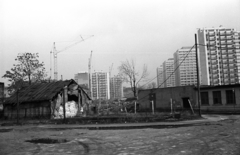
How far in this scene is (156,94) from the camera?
42.1 metres

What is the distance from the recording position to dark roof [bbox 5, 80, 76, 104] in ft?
99.1

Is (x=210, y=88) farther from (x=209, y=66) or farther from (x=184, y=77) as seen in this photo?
(x=184, y=77)

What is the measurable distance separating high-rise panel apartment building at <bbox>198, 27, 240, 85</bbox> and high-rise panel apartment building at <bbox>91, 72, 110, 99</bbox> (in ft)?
160

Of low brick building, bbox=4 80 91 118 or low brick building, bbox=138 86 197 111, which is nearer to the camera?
low brick building, bbox=4 80 91 118

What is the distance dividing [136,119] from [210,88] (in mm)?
20279

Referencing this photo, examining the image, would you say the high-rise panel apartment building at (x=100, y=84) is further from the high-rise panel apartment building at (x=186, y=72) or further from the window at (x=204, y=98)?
the window at (x=204, y=98)

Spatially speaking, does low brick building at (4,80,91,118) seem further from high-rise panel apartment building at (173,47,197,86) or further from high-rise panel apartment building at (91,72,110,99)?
high-rise panel apartment building at (173,47,197,86)

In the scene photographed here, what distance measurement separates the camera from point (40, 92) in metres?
32.1

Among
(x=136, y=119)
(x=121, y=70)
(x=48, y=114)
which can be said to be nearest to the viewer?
(x=136, y=119)

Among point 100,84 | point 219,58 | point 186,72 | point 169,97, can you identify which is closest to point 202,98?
point 169,97

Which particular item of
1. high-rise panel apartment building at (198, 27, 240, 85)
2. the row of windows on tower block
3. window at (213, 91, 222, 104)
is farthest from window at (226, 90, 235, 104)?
high-rise panel apartment building at (198, 27, 240, 85)

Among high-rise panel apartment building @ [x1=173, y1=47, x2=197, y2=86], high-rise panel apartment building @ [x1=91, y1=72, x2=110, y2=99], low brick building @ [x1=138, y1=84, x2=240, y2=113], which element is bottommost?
low brick building @ [x1=138, y1=84, x2=240, y2=113]

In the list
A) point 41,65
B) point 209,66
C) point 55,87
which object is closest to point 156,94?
point 55,87

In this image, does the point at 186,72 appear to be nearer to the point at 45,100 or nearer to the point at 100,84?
the point at 100,84
